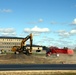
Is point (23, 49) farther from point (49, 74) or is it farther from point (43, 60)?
point (49, 74)

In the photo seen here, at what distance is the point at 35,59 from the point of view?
161m

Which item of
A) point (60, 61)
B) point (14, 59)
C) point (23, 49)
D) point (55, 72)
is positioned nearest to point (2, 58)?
point (14, 59)

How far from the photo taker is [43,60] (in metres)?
167

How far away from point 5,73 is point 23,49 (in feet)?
350

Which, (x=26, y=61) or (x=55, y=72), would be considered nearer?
(x=55, y=72)

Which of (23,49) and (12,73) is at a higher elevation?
(23,49)

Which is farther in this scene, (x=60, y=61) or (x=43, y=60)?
(x=60, y=61)

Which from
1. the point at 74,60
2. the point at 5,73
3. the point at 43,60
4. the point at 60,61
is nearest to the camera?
the point at 5,73

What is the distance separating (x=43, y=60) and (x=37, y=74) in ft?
312

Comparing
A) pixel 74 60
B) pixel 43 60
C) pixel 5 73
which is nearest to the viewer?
pixel 5 73

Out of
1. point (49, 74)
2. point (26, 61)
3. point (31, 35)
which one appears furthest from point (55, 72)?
point (31, 35)

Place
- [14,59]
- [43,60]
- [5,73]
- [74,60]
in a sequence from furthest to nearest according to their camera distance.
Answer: [74,60], [43,60], [14,59], [5,73]

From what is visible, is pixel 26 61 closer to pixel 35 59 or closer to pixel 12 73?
pixel 35 59

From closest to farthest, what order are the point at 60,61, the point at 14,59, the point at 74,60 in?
the point at 14,59 → the point at 60,61 → the point at 74,60
